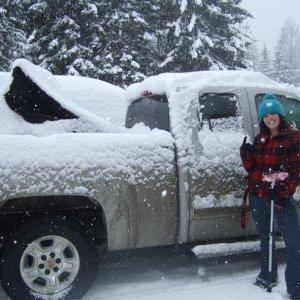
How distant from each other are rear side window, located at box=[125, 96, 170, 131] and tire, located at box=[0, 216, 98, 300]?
138 cm

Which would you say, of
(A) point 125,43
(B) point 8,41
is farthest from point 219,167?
(B) point 8,41

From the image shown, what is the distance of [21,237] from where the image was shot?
12.0 feet

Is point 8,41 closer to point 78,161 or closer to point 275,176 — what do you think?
point 78,161

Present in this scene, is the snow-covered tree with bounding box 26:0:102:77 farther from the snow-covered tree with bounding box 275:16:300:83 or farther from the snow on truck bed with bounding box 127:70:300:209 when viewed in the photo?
the snow-covered tree with bounding box 275:16:300:83

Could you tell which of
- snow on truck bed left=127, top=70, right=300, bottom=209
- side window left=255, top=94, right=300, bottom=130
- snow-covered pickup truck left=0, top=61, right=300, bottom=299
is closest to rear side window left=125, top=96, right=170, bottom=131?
snow-covered pickup truck left=0, top=61, right=300, bottom=299

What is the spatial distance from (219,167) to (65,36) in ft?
45.2

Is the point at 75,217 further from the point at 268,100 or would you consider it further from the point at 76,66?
the point at 76,66

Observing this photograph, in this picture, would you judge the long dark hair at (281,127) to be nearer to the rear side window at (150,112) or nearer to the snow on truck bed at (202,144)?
the snow on truck bed at (202,144)

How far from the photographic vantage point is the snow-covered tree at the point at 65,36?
16781mm

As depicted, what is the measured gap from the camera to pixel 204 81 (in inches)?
182

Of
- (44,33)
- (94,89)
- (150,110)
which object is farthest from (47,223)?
(44,33)

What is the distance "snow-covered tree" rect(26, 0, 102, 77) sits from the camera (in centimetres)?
1678

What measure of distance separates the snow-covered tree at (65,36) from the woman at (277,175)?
1313 centimetres

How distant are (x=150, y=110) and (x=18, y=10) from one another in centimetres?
1596
